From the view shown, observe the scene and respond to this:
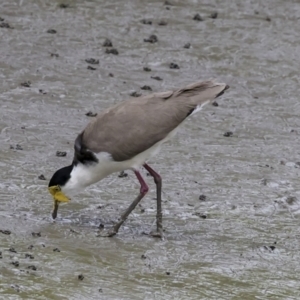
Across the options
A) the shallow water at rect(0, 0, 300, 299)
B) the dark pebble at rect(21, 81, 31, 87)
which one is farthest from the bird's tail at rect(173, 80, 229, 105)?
the dark pebble at rect(21, 81, 31, 87)

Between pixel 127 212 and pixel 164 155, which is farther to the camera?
pixel 164 155

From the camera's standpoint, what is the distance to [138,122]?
752 cm

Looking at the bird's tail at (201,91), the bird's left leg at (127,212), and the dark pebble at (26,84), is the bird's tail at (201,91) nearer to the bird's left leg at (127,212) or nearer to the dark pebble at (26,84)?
the bird's left leg at (127,212)

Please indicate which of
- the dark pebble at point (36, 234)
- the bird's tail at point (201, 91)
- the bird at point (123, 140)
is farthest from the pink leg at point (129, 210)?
the bird's tail at point (201, 91)

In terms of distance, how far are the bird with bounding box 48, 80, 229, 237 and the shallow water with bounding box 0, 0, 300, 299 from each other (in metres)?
0.30

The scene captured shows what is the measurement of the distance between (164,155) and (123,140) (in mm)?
1859

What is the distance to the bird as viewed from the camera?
7.41 meters

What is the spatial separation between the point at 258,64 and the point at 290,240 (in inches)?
177

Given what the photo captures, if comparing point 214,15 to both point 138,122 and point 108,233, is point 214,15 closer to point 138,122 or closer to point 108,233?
point 138,122

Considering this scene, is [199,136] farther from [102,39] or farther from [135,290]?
[135,290]

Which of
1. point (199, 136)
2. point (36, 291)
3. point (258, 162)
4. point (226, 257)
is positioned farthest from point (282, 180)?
point (36, 291)

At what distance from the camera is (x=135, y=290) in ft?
20.9

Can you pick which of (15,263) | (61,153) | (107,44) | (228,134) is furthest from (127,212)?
(107,44)

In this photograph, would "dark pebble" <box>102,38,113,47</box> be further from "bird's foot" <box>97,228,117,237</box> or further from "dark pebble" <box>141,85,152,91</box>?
"bird's foot" <box>97,228,117,237</box>
